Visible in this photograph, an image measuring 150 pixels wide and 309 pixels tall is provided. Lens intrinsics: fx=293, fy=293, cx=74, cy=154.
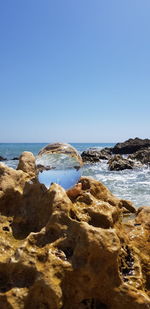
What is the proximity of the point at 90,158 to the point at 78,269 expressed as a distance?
32.5 meters

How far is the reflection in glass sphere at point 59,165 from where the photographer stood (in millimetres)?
3961

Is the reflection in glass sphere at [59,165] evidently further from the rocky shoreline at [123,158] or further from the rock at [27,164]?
the rocky shoreline at [123,158]

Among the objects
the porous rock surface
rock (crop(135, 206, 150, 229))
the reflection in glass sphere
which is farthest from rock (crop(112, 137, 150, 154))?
the porous rock surface

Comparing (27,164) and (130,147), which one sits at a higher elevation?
(27,164)

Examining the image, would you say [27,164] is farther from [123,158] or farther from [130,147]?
[130,147]

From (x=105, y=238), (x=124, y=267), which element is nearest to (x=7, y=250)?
(x=105, y=238)

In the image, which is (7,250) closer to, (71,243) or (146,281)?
(71,243)

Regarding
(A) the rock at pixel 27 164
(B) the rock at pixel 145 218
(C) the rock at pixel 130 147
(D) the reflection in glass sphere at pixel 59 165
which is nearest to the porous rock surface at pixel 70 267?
(D) the reflection in glass sphere at pixel 59 165

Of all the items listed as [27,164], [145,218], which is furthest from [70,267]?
[27,164]

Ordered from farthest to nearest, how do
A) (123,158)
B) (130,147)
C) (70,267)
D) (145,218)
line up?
(130,147) < (123,158) < (145,218) < (70,267)

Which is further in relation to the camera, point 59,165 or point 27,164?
point 27,164

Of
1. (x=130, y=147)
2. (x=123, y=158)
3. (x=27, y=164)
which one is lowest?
(x=123, y=158)

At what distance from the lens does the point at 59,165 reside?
13.9 ft

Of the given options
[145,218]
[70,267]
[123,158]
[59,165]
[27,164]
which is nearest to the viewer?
[70,267]
